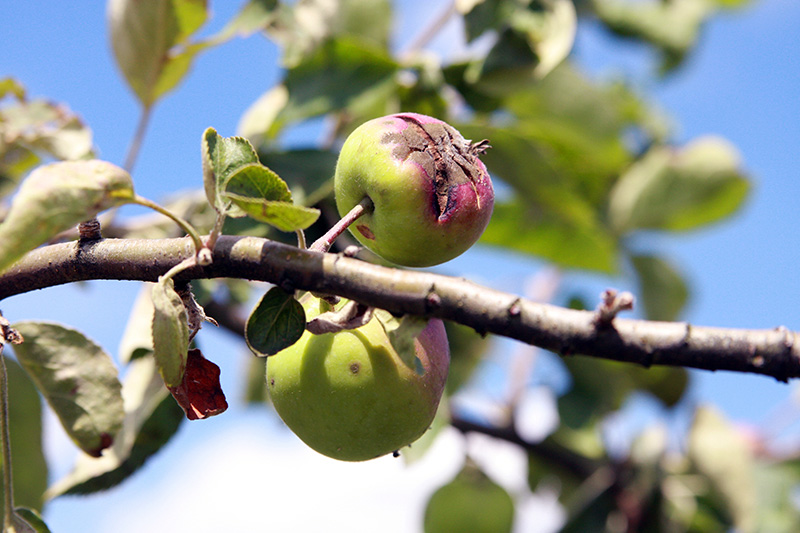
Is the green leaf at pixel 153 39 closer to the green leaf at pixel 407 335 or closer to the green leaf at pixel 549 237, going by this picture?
the green leaf at pixel 549 237

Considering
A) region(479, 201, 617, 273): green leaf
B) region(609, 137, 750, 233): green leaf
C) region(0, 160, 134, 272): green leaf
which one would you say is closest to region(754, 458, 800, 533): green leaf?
region(609, 137, 750, 233): green leaf

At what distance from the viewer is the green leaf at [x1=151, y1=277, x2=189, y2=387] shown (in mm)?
604

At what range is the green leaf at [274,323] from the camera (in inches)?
26.0

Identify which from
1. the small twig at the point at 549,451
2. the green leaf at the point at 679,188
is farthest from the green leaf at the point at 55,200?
the green leaf at the point at 679,188

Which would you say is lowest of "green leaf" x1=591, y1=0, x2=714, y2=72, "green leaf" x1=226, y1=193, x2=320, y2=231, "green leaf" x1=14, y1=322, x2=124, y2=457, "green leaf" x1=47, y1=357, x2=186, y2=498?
"green leaf" x1=591, y1=0, x2=714, y2=72

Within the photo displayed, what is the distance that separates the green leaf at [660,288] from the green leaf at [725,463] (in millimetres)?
404

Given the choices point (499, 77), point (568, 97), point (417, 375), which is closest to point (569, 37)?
point (499, 77)

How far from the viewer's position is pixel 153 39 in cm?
149

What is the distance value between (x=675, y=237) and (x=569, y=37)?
1297mm

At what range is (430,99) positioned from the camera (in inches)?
65.6

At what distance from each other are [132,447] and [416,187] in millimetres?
838

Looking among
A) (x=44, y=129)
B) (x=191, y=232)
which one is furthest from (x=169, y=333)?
(x=44, y=129)

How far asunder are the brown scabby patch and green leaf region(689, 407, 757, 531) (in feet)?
5.40

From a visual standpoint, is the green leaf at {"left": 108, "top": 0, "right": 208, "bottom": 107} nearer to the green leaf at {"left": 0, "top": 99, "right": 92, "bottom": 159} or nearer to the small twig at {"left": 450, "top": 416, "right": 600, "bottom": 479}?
the green leaf at {"left": 0, "top": 99, "right": 92, "bottom": 159}
